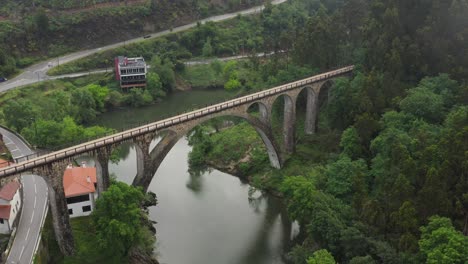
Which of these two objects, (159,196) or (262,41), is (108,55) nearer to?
(262,41)

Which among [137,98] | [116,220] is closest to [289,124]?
[116,220]

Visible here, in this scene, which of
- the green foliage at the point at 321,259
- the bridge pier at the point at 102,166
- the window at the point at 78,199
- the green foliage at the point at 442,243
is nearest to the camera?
the green foliage at the point at 442,243

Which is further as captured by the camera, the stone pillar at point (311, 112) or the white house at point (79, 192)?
the stone pillar at point (311, 112)

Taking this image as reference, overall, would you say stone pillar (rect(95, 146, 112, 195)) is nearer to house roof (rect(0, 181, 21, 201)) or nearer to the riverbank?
the riverbank

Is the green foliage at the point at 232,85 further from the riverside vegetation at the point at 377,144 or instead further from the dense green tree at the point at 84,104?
the dense green tree at the point at 84,104

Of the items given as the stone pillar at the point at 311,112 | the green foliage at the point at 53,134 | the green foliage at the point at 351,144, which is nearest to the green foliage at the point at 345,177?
the green foliage at the point at 351,144

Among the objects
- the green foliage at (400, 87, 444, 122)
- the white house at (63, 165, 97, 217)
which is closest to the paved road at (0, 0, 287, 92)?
the white house at (63, 165, 97, 217)
